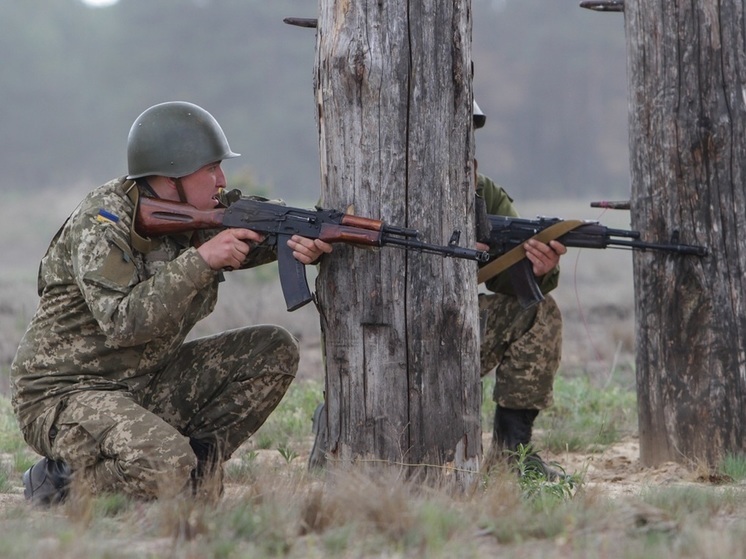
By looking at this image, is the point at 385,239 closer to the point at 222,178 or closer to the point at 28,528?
the point at 222,178

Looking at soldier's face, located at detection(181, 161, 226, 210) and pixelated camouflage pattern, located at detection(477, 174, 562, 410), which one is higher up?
soldier's face, located at detection(181, 161, 226, 210)

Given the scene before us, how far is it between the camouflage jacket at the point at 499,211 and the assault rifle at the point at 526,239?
13 cm

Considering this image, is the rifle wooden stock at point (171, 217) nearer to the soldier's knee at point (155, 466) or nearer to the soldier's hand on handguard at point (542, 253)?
the soldier's knee at point (155, 466)

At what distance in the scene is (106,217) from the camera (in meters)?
4.81

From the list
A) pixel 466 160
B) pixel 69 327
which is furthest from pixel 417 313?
pixel 69 327

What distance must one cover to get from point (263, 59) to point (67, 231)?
5202 cm

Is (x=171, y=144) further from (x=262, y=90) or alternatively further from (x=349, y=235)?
(x=262, y=90)

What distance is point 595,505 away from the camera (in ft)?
13.3

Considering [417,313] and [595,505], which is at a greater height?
[417,313]

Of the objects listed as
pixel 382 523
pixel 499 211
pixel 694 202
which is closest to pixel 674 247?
pixel 694 202

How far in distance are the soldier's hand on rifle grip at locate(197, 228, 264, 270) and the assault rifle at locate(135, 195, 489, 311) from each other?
0.06 meters

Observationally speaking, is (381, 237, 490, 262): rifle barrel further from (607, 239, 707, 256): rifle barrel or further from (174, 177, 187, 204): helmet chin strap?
(607, 239, 707, 256): rifle barrel

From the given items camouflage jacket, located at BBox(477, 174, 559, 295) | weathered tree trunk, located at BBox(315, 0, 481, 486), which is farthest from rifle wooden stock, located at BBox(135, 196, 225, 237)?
camouflage jacket, located at BBox(477, 174, 559, 295)

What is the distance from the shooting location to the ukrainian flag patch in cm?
480
